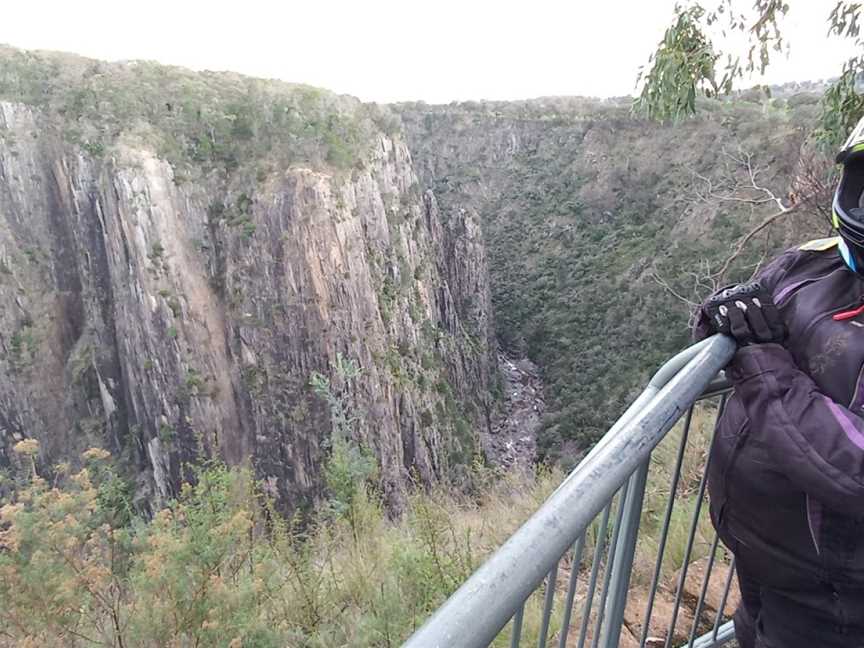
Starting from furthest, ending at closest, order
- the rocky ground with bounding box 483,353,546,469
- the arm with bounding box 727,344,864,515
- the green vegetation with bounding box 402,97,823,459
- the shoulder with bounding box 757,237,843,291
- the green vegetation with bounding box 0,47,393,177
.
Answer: the rocky ground with bounding box 483,353,546,469, the green vegetation with bounding box 0,47,393,177, the green vegetation with bounding box 402,97,823,459, the shoulder with bounding box 757,237,843,291, the arm with bounding box 727,344,864,515

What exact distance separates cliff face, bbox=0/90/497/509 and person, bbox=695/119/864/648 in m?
22.0

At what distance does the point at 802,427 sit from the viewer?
3.46 ft

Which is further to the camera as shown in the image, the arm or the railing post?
the railing post

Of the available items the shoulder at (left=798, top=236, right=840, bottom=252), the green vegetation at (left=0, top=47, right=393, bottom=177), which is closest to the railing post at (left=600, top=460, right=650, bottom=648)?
the shoulder at (left=798, top=236, right=840, bottom=252)

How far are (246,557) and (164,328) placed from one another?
23456 mm

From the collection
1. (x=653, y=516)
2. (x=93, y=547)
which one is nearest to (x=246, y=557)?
(x=93, y=547)

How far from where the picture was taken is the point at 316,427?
24812 millimetres

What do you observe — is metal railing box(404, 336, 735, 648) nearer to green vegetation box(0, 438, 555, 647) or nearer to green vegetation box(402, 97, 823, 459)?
green vegetation box(0, 438, 555, 647)

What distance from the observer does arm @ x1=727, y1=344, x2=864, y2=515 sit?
1009 millimetres

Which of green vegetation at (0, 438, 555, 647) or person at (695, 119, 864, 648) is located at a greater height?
person at (695, 119, 864, 648)

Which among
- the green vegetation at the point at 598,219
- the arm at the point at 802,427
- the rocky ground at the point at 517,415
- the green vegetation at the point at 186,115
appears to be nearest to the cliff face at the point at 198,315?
the green vegetation at the point at 186,115

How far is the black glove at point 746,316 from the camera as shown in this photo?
1.17 m

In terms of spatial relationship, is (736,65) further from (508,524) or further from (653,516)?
(508,524)

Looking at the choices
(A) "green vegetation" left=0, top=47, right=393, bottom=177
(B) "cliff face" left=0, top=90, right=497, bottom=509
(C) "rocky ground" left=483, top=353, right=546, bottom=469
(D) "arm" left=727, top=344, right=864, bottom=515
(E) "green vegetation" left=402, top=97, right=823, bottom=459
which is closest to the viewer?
(D) "arm" left=727, top=344, right=864, bottom=515
